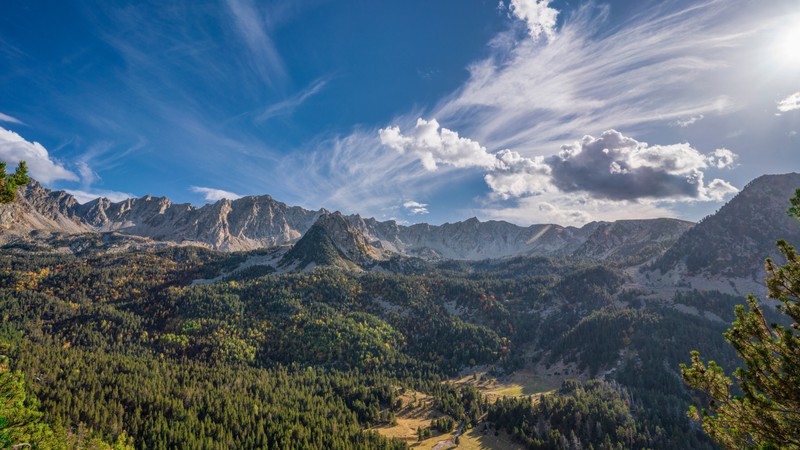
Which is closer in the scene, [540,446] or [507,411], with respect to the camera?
[540,446]

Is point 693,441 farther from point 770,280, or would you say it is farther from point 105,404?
point 105,404

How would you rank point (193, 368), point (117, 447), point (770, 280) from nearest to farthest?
1. point (770, 280)
2. point (117, 447)
3. point (193, 368)

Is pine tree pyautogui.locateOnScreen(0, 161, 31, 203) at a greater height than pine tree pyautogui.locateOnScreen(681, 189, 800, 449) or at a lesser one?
greater

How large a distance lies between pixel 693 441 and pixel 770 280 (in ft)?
591

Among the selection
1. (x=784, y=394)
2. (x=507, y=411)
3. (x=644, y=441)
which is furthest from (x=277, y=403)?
(x=784, y=394)

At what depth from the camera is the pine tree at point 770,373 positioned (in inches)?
663

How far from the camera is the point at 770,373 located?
1770 centimetres

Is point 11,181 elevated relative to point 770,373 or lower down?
elevated

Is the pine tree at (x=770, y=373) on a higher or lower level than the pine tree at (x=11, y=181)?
lower

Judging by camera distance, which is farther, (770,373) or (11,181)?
(11,181)

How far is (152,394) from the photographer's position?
132750mm

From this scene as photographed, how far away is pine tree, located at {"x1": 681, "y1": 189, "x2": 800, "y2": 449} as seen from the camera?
55.2 ft

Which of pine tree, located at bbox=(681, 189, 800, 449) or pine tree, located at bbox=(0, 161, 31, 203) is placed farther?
pine tree, located at bbox=(0, 161, 31, 203)

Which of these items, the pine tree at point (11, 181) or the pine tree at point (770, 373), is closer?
the pine tree at point (770, 373)
